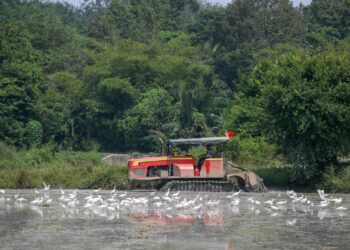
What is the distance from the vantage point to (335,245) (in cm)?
1944

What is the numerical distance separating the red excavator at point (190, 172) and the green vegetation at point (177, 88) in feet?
10.1

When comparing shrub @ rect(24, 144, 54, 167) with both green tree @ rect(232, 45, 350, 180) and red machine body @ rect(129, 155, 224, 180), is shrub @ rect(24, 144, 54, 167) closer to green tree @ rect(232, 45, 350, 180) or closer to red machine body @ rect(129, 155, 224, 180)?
red machine body @ rect(129, 155, 224, 180)

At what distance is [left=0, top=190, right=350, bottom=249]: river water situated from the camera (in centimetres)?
1969

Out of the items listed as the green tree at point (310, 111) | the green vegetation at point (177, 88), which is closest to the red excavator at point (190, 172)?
the green tree at point (310, 111)

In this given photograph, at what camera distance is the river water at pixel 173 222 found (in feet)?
64.6

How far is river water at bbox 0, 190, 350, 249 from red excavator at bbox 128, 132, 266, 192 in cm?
70

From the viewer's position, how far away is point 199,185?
33.6 metres

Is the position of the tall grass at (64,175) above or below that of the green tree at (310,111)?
below

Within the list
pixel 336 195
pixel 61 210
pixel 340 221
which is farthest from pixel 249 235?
pixel 336 195

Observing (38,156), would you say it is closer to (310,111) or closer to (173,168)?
(173,168)

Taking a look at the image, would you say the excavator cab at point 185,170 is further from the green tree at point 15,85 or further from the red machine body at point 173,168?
the green tree at point 15,85

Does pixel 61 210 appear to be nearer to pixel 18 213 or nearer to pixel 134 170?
pixel 18 213

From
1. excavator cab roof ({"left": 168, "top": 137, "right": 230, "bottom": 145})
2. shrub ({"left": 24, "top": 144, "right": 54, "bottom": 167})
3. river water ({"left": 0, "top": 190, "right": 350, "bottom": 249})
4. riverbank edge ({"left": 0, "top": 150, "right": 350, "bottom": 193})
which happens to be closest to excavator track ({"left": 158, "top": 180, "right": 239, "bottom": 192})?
river water ({"left": 0, "top": 190, "right": 350, "bottom": 249})

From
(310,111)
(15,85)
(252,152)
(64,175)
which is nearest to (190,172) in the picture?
(310,111)
